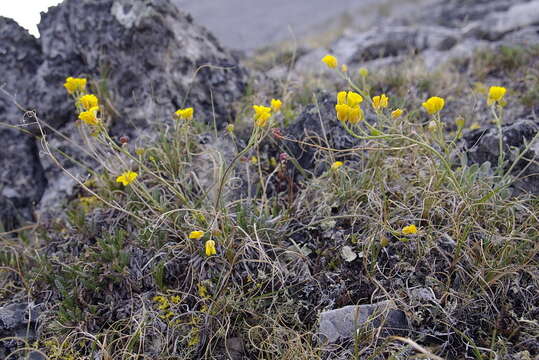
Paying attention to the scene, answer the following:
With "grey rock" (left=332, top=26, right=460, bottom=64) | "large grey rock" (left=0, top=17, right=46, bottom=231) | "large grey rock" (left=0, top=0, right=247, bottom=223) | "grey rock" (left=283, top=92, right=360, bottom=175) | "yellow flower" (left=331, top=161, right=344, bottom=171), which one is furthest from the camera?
"grey rock" (left=332, top=26, right=460, bottom=64)

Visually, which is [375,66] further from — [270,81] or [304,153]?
[304,153]

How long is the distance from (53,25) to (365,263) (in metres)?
3.36

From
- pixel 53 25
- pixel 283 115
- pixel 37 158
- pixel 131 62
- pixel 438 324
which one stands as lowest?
pixel 438 324

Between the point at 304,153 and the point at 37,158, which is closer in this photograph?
the point at 304,153

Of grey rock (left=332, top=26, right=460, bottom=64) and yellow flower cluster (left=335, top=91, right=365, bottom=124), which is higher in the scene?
yellow flower cluster (left=335, top=91, right=365, bottom=124)

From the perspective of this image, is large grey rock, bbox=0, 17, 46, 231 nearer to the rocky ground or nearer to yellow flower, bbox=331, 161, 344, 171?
the rocky ground

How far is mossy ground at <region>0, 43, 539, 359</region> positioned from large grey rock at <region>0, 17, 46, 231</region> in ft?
2.10

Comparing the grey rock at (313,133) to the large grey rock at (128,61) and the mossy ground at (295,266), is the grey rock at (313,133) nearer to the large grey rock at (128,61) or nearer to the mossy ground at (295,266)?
the mossy ground at (295,266)

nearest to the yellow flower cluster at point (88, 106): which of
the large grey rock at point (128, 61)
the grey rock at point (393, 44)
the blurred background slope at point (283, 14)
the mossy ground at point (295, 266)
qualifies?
the mossy ground at point (295, 266)

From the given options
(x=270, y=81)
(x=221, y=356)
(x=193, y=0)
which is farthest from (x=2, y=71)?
(x=193, y=0)

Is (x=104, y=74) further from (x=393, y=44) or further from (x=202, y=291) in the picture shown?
(x=393, y=44)

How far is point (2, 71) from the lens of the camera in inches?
136

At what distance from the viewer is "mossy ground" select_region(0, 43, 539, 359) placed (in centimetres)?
195

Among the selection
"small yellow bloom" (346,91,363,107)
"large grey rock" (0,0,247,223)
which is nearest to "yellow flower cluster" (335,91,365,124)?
"small yellow bloom" (346,91,363,107)
